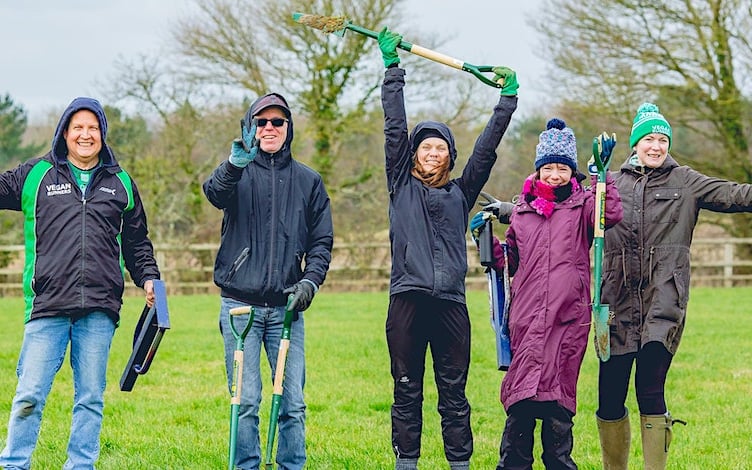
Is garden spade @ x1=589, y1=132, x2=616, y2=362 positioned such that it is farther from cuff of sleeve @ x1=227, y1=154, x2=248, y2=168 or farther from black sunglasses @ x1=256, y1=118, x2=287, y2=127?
cuff of sleeve @ x1=227, y1=154, x2=248, y2=168

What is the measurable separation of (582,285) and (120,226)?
247cm

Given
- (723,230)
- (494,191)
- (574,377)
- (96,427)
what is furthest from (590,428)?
(723,230)

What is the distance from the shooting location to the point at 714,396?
9.18m

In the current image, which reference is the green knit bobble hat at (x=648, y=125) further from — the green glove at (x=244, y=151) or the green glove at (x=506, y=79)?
the green glove at (x=244, y=151)

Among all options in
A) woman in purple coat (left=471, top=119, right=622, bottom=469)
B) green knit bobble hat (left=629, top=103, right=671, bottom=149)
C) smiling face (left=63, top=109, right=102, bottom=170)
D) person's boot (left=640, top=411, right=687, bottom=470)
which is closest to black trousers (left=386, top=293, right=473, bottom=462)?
woman in purple coat (left=471, top=119, right=622, bottom=469)

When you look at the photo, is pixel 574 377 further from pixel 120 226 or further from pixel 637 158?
pixel 120 226

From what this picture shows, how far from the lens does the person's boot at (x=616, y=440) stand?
→ 5.82 m

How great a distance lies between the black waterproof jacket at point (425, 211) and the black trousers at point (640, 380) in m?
0.94

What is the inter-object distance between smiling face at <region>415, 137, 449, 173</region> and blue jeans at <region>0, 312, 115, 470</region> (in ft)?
6.24

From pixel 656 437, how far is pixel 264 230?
95.3 inches

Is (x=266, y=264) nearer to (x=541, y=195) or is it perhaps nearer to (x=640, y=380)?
(x=541, y=195)

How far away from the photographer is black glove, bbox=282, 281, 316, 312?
542cm

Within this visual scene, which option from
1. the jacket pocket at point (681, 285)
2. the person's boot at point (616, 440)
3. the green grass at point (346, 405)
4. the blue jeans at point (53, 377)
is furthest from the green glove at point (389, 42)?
A: the green grass at point (346, 405)

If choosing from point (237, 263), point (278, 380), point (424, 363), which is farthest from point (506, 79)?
point (278, 380)
